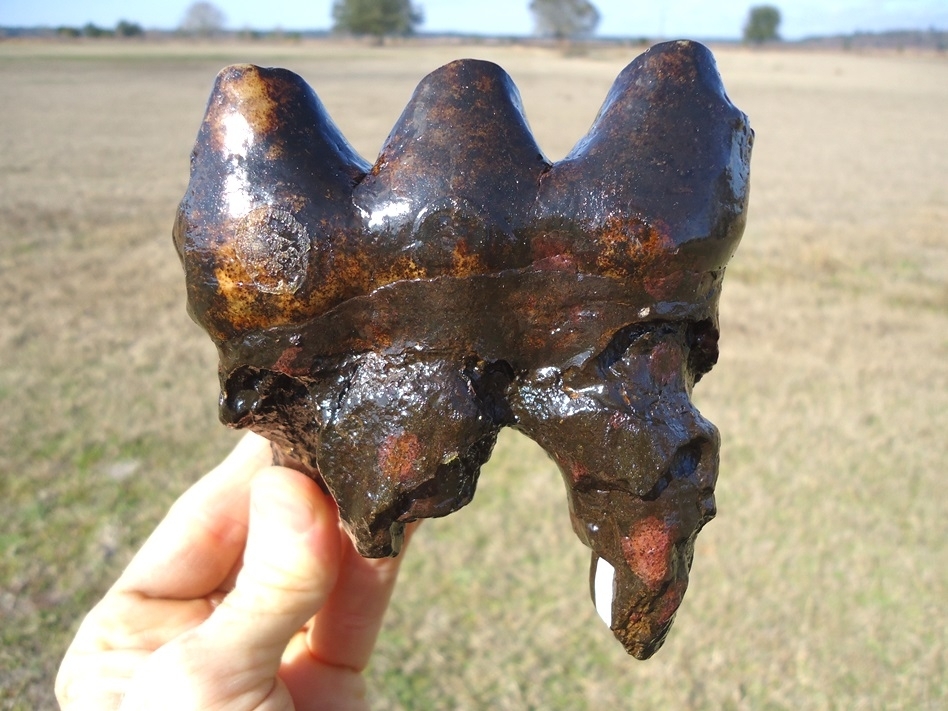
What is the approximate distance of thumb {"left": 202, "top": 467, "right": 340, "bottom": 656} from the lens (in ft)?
4.59

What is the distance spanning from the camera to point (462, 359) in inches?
46.4

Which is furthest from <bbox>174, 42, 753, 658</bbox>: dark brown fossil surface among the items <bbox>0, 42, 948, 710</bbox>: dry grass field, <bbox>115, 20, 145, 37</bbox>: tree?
<bbox>115, 20, 145, 37</bbox>: tree

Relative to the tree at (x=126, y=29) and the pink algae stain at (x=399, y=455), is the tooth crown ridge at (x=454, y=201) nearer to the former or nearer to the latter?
the pink algae stain at (x=399, y=455)

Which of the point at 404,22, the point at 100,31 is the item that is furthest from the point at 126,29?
the point at 404,22

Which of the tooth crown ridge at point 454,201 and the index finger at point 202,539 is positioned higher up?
the tooth crown ridge at point 454,201

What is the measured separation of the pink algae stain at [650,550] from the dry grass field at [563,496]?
1.68 metres

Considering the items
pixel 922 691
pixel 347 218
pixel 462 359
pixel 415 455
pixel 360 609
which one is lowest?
pixel 922 691

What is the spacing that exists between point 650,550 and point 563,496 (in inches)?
101

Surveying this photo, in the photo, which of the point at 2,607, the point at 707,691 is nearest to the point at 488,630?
the point at 707,691

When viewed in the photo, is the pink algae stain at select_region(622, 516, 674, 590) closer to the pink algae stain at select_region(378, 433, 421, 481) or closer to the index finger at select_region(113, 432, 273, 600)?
the pink algae stain at select_region(378, 433, 421, 481)

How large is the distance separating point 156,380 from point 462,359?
3.98 metres

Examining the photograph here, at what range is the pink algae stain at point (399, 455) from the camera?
1.18 metres

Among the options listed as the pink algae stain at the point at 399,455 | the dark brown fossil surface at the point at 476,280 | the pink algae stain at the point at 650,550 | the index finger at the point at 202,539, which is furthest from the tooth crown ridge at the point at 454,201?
the index finger at the point at 202,539

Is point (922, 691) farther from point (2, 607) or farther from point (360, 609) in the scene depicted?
point (2, 607)
